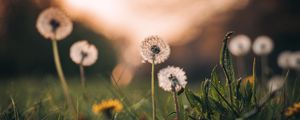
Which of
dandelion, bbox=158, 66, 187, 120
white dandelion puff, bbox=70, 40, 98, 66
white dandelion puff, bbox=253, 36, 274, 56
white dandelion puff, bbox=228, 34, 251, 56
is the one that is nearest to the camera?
dandelion, bbox=158, 66, 187, 120

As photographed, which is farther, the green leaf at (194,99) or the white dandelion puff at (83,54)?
the white dandelion puff at (83,54)

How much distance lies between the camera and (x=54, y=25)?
6.17 ft

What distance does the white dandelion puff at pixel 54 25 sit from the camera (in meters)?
1.86

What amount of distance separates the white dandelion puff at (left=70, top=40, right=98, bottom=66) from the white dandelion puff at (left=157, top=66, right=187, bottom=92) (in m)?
0.59

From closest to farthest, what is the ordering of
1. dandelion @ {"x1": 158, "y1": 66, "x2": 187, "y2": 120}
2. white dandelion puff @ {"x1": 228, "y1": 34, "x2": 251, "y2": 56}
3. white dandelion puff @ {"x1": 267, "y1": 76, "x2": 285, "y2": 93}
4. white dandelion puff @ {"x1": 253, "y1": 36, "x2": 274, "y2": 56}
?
dandelion @ {"x1": 158, "y1": 66, "x2": 187, "y2": 120} < white dandelion puff @ {"x1": 267, "y1": 76, "x2": 285, "y2": 93} < white dandelion puff @ {"x1": 228, "y1": 34, "x2": 251, "y2": 56} < white dandelion puff @ {"x1": 253, "y1": 36, "x2": 274, "y2": 56}

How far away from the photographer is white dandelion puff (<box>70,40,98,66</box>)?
2.08 metres

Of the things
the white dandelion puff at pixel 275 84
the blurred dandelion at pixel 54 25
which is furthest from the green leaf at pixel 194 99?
the blurred dandelion at pixel 54 25

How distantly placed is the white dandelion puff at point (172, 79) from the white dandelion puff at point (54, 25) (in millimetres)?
513

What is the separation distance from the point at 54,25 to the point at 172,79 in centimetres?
64

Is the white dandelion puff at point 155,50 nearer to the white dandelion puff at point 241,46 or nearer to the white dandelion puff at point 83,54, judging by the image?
the white dandelion puff at point 83,54

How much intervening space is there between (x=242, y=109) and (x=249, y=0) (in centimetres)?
1782

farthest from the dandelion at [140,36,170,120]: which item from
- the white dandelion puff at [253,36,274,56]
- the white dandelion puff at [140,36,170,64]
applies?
the white dandelion puff at [253,36,274,56]

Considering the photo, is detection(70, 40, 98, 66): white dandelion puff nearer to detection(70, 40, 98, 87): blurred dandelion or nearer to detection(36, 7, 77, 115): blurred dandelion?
detection(70, 40, 98, 87): blurred dandelion

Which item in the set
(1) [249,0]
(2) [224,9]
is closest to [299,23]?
(1) [249,0]
